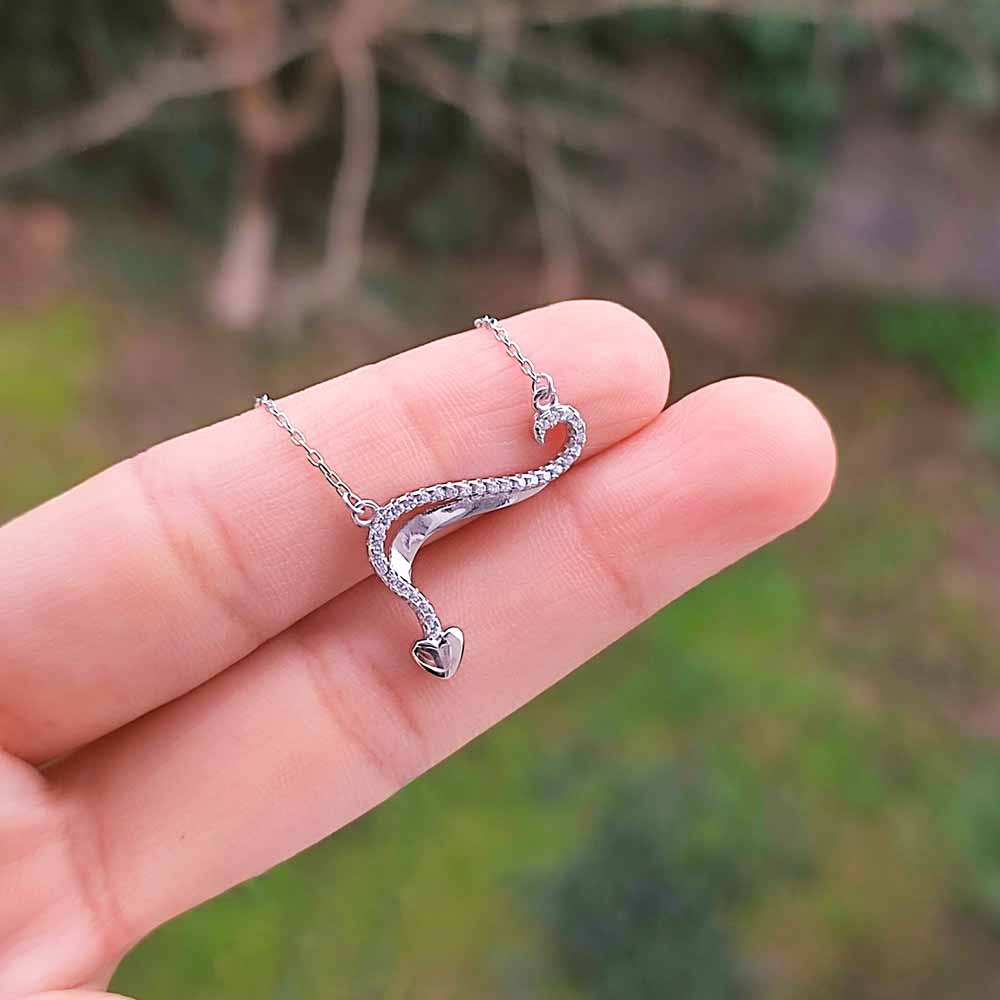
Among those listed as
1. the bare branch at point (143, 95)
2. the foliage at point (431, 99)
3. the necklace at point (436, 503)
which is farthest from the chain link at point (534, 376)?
the foliage at point (431, 99)

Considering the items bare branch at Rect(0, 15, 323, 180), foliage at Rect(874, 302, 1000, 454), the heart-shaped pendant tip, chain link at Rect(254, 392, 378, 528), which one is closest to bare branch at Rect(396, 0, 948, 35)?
bare branch at Rect(0, 15, 323, 180)

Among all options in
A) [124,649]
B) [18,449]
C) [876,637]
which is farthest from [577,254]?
[124,649]

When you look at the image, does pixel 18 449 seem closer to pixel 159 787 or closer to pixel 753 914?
pixel 159 787

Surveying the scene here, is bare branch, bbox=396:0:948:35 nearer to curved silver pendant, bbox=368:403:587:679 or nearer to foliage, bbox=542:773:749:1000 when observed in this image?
curved silver pendant, bbox=368:403:587:679

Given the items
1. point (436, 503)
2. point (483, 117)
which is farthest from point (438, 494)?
point (483, 117)

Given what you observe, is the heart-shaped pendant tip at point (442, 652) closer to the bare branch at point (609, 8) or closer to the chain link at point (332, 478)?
the chain link at point (332, 478)

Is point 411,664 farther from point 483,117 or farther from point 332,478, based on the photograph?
point 483,117

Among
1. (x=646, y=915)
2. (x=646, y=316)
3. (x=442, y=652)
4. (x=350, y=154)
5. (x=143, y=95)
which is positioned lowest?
(x=646, y=915)

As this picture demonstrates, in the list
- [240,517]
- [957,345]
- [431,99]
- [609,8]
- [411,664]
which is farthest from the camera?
[957,345]
